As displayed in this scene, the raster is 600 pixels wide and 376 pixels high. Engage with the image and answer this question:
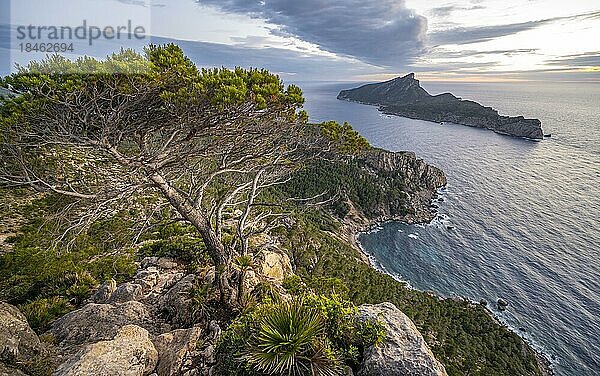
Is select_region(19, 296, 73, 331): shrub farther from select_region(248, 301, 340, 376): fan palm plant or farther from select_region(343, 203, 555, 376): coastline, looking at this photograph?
select_region(343, 203, 555, 376): coastline

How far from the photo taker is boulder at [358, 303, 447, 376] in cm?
515

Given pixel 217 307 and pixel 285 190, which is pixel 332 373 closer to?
pixel 217 307

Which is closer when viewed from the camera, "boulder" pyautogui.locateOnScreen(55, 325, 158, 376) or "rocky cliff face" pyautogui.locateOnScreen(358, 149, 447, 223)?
"boulder" pyautogui.locateOnScreen(55, 325, 158, 376)

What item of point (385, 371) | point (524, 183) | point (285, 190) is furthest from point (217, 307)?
point (524, 183)

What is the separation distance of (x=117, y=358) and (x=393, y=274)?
43.6 m

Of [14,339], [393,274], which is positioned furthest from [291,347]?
[393,274]

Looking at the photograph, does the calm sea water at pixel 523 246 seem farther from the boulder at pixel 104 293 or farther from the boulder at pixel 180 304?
the boulder at pixel 104 293

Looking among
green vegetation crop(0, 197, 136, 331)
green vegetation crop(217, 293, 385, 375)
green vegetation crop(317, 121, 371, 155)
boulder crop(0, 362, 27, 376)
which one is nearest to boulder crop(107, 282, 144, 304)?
green vegetation crop(0, 197, 136, 331)

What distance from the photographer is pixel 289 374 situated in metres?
4.47

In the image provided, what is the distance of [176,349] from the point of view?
219 inches

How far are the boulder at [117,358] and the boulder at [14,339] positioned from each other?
1.86 feet

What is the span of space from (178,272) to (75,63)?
6.55 metres

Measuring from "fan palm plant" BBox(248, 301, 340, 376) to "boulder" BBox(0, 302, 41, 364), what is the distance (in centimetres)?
327

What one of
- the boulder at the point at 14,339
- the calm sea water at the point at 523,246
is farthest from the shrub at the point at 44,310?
the calm sea water at the point at 523,246
